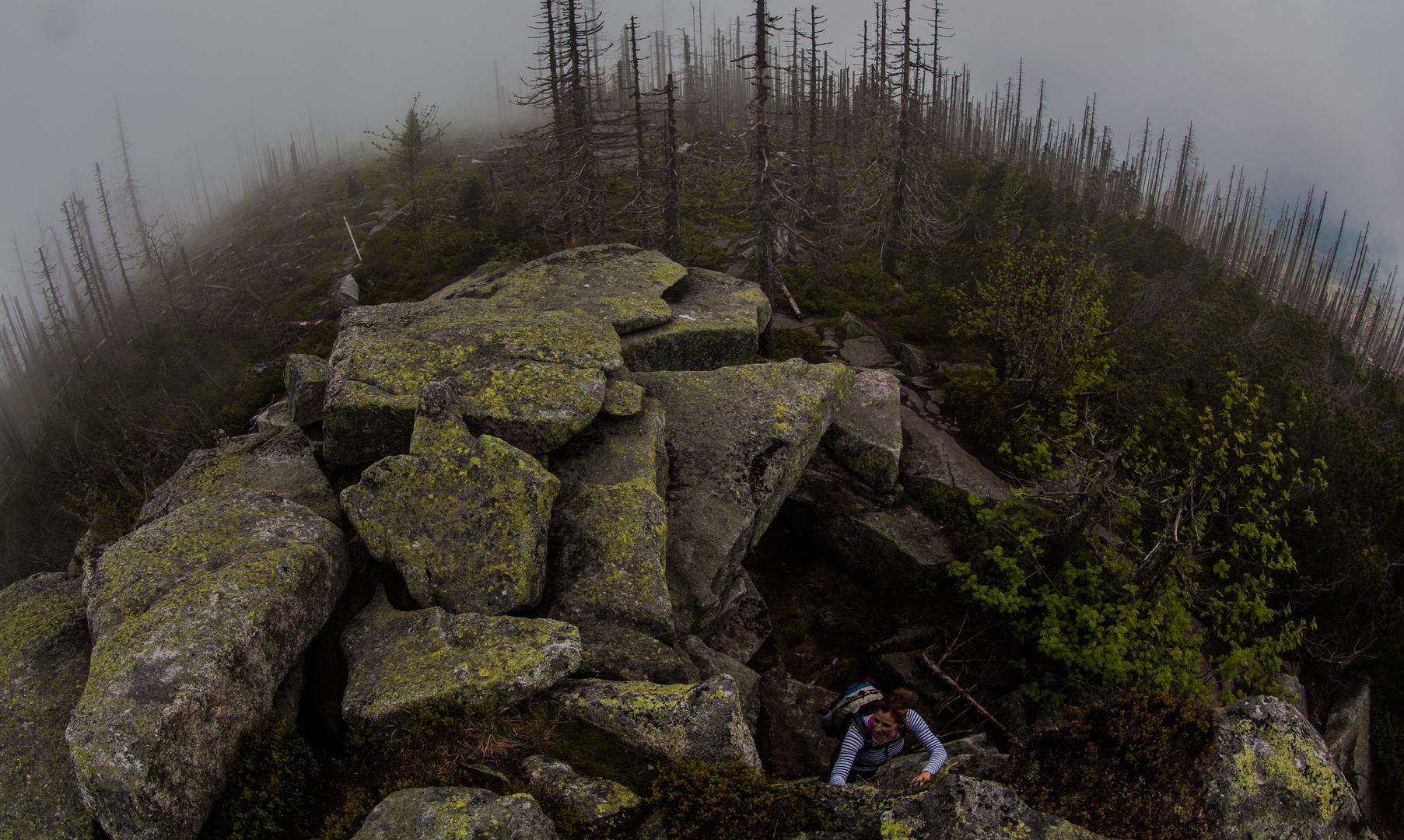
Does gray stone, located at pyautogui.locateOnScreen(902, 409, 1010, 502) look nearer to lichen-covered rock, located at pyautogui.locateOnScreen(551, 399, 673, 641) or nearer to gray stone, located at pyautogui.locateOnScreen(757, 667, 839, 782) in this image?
gray stone, located at pyautogui.locateOnScreen(757, 667, 839, 782)

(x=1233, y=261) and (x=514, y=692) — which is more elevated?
(x=514, y=692)

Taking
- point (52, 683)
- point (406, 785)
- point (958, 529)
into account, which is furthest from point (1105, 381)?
point (52, 683)

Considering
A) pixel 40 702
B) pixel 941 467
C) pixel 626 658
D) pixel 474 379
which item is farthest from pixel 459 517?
pixel 941 467

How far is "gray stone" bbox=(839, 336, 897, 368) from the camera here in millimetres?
19484

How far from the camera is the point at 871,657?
37.2 ft

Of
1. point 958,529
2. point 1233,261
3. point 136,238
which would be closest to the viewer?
point 958,529

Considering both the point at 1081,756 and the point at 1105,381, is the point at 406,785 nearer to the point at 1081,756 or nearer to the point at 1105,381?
the point at 1081,756

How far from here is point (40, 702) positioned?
604 centimetres

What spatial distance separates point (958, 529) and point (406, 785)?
10679 millimetres

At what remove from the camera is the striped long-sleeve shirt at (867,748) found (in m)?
7.26

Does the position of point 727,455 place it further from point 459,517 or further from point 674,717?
point 674,717

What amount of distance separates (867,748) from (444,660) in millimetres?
5224

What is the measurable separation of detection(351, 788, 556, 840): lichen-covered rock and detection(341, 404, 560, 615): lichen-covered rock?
2.38 m

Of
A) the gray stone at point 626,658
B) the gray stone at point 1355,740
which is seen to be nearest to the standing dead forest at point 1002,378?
the gray stone at point 1355,740
